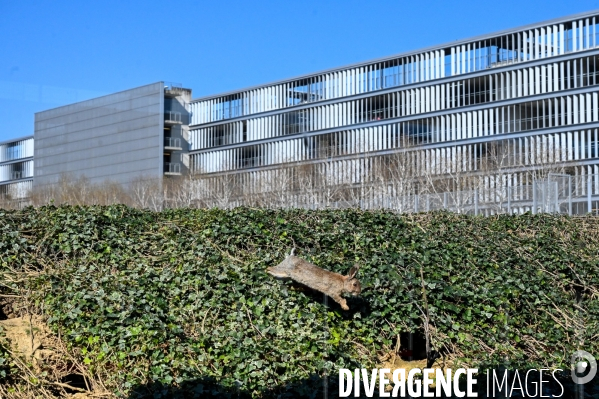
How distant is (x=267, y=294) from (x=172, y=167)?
71427 millimetres

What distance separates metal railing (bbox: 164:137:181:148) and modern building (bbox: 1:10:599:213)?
0.36 m

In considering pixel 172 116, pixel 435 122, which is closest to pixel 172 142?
pixel 172 116

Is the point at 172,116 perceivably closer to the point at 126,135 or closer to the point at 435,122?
the point at 126,135

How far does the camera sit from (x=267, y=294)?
1062cm

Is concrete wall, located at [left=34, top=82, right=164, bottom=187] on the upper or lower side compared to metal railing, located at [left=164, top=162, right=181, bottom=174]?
upper

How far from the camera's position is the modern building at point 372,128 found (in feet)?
180

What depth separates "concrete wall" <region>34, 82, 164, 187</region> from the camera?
259 ft

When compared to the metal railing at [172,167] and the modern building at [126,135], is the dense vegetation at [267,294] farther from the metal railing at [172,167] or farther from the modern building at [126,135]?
the metal railing at [172,167]

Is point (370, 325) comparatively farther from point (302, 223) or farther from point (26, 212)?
point (26, 212)

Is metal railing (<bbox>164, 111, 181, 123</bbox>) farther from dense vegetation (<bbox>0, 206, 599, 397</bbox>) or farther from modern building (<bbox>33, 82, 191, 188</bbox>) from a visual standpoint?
dense vegetation (<bbox>0, 206, 599, 397</bbox>)

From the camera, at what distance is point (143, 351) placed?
9359mm

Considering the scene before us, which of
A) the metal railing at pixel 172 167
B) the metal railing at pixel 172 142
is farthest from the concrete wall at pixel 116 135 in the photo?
the metal railing at pixel 172 167

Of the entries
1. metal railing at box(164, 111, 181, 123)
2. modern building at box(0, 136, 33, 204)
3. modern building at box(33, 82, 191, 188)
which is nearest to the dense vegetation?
modern building at box(33, 82, 191, 188)

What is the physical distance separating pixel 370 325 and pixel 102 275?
354 cm
